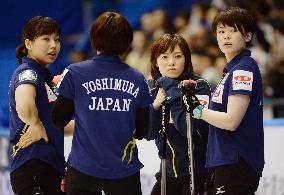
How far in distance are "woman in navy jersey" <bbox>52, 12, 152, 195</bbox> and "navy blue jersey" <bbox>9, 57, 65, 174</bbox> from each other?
0.49 m

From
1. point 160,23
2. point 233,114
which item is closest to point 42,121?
point 233,114

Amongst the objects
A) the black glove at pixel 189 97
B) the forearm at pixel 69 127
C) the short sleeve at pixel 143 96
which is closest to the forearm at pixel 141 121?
the short sleeve at pixel 143 96

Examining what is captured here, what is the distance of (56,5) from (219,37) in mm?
6705

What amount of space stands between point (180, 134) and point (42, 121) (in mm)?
883

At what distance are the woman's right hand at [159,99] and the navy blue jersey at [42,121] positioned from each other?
613 mm

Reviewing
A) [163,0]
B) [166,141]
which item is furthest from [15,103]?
[163,0]

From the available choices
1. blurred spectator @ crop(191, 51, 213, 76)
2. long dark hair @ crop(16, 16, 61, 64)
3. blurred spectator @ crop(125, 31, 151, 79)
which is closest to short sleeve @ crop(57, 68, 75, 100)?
long dark hair @ crop(16, 16, 61, 64)

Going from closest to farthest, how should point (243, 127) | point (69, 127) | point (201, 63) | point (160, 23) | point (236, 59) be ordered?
point (243, 127) → point (236, 59) → point (69, 127) → point (201, 63) → point (160, 23)

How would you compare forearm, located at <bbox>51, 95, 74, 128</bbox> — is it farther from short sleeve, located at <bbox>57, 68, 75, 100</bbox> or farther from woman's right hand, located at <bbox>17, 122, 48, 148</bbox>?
woman's right hand, located at <bbox>17, 122, 48, 148</bbox>

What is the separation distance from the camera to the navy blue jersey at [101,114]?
3.89 m

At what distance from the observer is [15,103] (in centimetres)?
440

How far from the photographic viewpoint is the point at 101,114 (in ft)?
12.8

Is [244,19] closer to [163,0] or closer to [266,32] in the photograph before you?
[266,32]

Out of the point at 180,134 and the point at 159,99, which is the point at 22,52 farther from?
the point at 180,134
